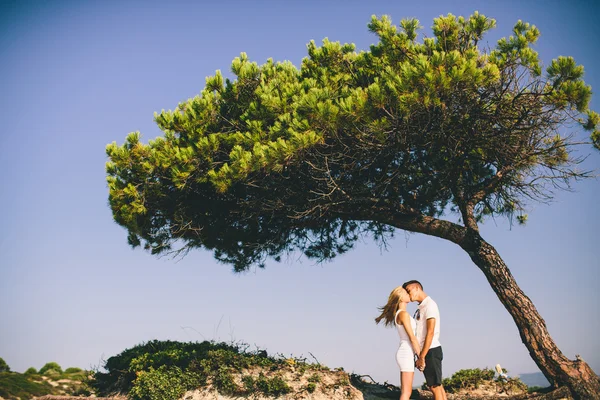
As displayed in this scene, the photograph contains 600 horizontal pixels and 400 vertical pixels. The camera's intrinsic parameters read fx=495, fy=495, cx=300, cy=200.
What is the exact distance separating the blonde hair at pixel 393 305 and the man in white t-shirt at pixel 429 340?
17cm

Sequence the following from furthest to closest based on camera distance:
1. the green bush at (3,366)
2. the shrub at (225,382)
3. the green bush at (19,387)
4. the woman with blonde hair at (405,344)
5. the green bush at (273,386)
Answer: the green bush at (3,366)
the green bush at (19,387)
the shrub at (225,382)
the green bush at (273,386)
the woman with blonde hair at (405,344)

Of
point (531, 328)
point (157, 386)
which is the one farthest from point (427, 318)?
point (157, 386)

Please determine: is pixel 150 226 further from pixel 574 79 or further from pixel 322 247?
pixel 574 79

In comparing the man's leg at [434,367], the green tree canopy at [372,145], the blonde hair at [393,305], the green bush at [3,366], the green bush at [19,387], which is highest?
the green tree canopy at [372,145]

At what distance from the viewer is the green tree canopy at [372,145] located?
8234mm

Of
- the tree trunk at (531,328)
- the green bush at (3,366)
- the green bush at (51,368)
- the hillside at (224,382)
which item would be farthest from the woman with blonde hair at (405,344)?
the green bush at (3,366)

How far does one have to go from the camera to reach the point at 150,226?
10.6 metres

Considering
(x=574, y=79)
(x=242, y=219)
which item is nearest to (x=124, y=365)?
(x=242, y=219)

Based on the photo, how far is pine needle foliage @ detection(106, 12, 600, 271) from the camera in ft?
27.2

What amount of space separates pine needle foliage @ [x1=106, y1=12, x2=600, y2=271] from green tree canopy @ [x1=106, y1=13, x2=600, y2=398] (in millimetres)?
27

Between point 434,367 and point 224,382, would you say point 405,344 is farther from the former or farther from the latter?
point 224,382

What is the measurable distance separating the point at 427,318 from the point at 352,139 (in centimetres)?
384

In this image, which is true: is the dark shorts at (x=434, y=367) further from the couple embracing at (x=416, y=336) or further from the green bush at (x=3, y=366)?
the green bush at (x=3, y=366)

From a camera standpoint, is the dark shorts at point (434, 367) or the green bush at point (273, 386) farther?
the green bush at point (273, 386)
